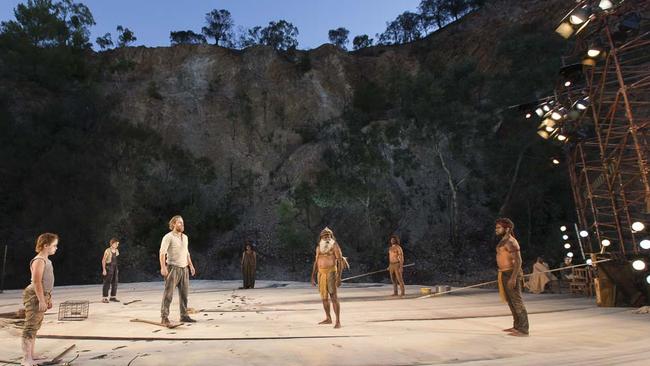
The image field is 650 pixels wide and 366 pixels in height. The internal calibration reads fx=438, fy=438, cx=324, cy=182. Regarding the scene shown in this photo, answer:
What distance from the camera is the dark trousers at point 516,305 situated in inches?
244

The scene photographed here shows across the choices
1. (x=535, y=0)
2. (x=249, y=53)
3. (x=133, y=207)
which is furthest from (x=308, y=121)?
(x=535, y=0)

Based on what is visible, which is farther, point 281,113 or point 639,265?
point 281,113

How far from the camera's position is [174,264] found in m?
7.36

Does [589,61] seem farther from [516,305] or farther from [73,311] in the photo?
[73,311]

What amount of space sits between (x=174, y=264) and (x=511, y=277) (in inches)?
210

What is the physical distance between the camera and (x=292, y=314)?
348 inches

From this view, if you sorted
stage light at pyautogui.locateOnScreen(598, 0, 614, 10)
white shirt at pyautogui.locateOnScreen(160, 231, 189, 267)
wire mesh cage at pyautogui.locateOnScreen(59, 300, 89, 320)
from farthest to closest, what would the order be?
stage light at pyautogui.locateOnScreen(598, 0, 614, 10) → wire mesh cage at pyautogui.locateOnScreen(59, 300, 89, 320) → white shirt at pyautogui.locateOnScreen(160, 231, 189, 267)

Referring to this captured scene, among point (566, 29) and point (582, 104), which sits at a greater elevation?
point (566, 29)

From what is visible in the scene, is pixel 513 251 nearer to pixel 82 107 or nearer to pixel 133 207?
pixel 133 207

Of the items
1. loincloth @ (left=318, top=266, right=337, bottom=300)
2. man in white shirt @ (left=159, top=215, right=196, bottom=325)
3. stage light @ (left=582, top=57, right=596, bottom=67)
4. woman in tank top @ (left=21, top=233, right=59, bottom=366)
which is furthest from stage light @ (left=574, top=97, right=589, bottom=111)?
woman in tank top @ (left=21, top=233, right=59, bottom=366)

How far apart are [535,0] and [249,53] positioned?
30.7 m

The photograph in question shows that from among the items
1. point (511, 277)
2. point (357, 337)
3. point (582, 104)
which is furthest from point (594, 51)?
point (357, 337)

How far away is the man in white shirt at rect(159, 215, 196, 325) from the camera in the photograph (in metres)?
7.16

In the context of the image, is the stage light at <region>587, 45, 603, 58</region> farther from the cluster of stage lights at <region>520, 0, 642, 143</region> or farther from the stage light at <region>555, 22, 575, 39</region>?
the stage light at <region>555, 22, 575, 39</region>
